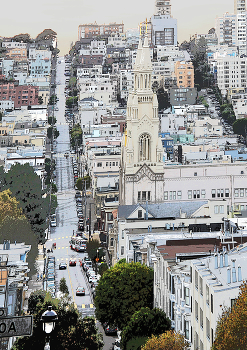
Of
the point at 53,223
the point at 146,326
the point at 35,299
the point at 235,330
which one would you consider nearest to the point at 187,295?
the point at 146,326

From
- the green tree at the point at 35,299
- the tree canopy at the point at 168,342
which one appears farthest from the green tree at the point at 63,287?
the tree canopy at the point at 168,342

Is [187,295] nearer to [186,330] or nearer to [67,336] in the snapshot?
[186,330]

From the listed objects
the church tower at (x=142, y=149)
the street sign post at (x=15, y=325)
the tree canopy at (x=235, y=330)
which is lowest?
the tree canopy at (x=235, y=330)

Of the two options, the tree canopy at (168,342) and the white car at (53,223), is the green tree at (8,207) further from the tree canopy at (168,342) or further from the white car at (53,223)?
the tree canopy at (168,342)

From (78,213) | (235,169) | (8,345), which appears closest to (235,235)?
(8,345)

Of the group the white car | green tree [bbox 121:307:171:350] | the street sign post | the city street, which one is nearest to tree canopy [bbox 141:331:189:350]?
green tree [bbox 121:307:171:350]

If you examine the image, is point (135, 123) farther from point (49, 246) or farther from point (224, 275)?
point (224, 275)
